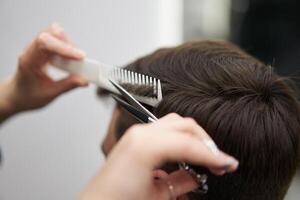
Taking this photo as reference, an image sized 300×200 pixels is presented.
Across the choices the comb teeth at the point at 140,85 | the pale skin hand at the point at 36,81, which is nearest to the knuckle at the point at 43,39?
the pale skin hand at the point at 36,81

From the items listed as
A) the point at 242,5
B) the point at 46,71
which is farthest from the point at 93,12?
the point at 242,5

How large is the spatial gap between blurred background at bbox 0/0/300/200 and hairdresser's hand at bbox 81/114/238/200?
67cm

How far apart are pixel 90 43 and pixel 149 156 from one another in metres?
0.74

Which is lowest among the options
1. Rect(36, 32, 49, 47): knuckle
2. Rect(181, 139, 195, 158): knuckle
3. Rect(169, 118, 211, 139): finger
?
Rect(181, 139, 195, 158): knuckle

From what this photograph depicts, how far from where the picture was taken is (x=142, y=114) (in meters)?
0.54

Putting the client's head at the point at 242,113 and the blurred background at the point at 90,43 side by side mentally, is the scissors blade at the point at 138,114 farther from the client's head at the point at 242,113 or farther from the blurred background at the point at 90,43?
the blurred background at the point at 90,43

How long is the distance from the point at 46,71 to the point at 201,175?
490mm

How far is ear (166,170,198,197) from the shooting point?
49 cm

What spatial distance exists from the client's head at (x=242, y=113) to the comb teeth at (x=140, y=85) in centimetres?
1

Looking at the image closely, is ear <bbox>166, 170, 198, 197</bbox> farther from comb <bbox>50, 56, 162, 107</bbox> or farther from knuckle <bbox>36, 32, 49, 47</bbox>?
knuckle <bbox>36, 32, 49, 47</bbox>

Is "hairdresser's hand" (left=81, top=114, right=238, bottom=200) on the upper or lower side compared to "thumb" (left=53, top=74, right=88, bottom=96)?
upper

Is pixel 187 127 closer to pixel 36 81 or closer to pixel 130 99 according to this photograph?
pixel 130 99

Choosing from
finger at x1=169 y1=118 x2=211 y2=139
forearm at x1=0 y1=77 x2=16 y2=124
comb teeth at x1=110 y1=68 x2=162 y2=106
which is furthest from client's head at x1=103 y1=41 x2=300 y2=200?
forearm at x1=0 y1=77 x2=16 y2=124

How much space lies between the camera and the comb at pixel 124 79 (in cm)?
62
